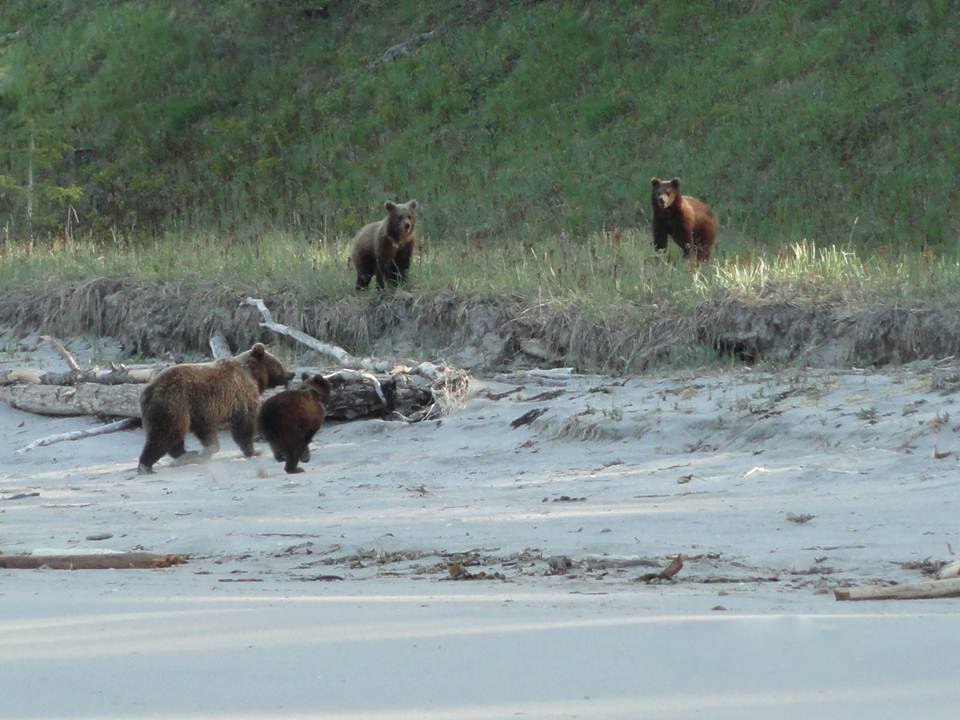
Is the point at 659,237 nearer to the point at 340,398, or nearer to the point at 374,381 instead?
the point at 374,381

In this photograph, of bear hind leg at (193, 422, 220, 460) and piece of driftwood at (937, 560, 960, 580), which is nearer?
piece of driftwood at (937, 560, 960, 580)

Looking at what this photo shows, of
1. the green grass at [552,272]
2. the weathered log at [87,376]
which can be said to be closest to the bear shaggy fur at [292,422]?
the weathered log at [87,376]

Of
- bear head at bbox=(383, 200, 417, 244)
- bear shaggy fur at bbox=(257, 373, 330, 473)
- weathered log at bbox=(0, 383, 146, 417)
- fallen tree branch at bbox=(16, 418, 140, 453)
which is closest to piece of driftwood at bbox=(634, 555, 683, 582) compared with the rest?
bear shaggy fur at bbox=(257, 373, 330, 473)

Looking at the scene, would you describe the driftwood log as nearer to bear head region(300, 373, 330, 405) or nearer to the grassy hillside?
bear head region(300, 373, 330, 405)

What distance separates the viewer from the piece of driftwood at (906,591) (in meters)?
4.66

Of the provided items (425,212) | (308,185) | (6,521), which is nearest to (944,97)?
(425,212)

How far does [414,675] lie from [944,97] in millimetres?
20334

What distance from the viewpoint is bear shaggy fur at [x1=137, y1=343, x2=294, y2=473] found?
965 cm

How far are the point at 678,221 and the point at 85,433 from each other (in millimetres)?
6986

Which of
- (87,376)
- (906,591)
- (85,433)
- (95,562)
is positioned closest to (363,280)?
(87,376)

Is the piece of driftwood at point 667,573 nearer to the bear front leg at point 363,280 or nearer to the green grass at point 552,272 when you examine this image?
the green grass at point 552,272

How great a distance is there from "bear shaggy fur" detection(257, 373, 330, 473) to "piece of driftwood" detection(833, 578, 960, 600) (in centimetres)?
518

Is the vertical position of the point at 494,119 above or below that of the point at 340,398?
above

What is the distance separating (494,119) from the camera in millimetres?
25656
